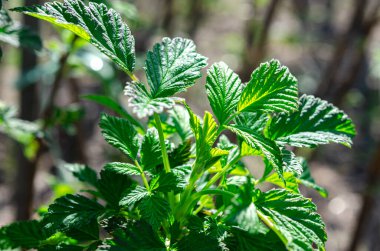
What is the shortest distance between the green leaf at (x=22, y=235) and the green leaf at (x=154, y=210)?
269 mm

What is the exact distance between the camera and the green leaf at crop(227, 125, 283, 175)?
0.78 meters

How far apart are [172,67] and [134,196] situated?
226 mm

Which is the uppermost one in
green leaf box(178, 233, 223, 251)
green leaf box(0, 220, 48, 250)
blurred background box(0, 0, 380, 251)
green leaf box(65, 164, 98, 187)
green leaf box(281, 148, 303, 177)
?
blurred background box(0, 0, 380, 251)

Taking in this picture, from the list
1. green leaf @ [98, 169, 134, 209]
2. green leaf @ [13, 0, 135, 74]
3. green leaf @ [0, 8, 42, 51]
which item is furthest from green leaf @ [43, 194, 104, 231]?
green leaf @ [0, 8, 42, 51]

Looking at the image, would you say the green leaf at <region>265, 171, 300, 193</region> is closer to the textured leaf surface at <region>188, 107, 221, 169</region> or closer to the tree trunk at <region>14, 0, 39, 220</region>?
the textured leaf surface at <region>188, 107, 221, 169</region>

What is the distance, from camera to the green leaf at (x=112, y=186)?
3.00 feet

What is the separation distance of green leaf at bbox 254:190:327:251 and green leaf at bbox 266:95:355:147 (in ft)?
0.37

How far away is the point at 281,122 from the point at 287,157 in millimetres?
89

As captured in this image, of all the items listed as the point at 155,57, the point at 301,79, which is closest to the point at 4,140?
the point at 301,79

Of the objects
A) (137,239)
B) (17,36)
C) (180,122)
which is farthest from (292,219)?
(17,36)

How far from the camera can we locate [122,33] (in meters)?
0.82

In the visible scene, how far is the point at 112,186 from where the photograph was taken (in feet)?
3.04

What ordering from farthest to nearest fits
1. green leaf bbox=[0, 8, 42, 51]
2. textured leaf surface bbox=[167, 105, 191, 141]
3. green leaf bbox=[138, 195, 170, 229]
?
green leaf bbox=[0, 8, 42, 51], textured leaf surface bbox=[167, 105, 191, 141], green leaf bbox=[138, 195, 170, 229]

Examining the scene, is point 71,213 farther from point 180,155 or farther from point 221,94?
point 221,94
